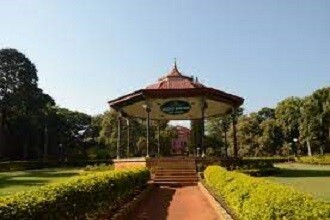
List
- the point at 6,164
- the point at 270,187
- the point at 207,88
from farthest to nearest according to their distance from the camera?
the point at 6,164 < the point at 207,88 < the point at 270,187

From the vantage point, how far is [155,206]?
1794 cm

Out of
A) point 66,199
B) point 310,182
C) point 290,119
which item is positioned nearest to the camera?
point 66,199

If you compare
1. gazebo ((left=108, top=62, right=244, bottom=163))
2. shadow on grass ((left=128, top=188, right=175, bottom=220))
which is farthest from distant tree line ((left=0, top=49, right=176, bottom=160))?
shadow on grass ((left=128, top=188, right=175, bottom=220))

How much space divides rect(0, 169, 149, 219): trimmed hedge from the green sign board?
1789 cm

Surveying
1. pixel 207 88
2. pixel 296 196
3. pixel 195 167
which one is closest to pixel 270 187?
pixel 296 196

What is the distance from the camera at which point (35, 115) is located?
224 ft

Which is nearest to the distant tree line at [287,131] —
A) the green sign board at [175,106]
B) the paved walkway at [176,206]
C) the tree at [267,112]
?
the tree at [267,112]

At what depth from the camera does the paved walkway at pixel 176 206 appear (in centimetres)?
1502

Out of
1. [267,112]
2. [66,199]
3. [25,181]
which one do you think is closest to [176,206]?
[66,199]

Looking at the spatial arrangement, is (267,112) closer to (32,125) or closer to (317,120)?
(317,120)

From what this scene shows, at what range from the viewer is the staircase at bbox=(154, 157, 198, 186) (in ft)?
87.1

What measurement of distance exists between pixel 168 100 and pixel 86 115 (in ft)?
213

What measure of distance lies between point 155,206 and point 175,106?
649 inches

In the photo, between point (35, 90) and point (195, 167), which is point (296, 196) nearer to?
point (195, 167)
